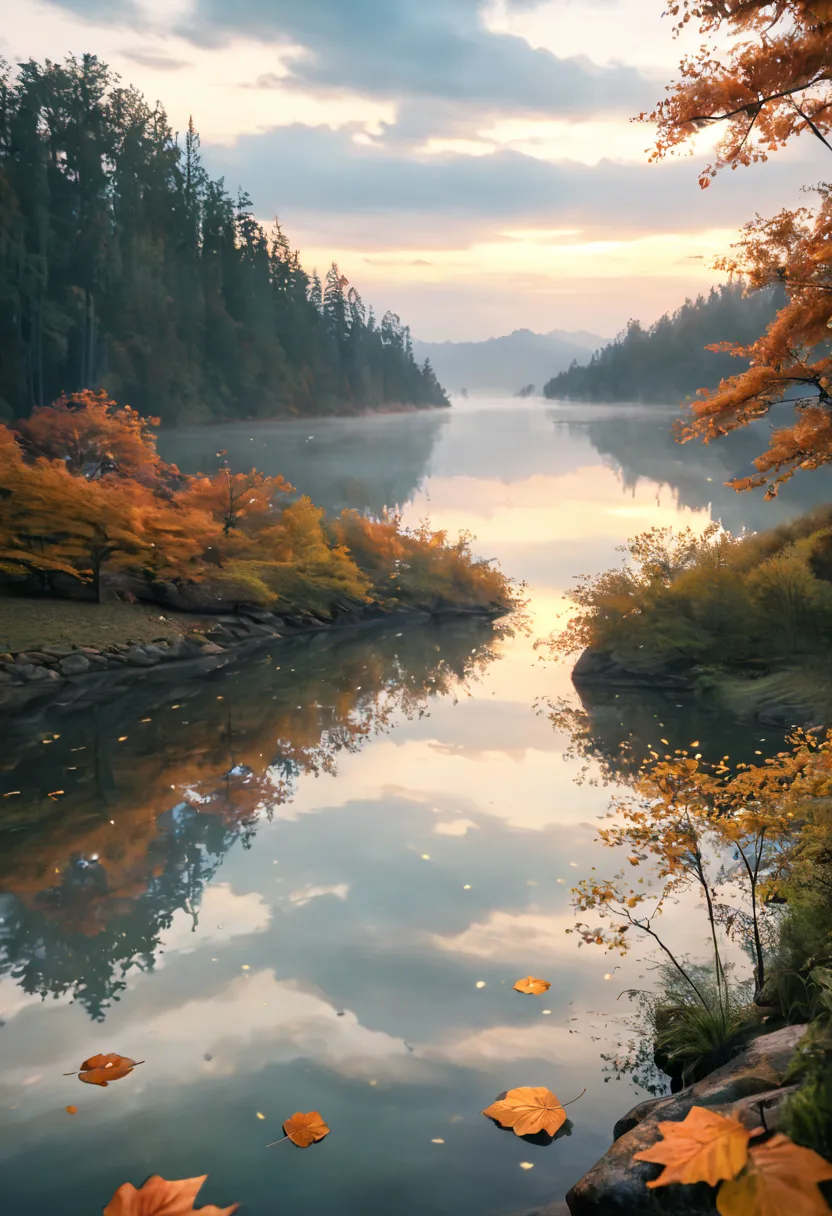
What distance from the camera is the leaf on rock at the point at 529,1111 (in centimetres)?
559

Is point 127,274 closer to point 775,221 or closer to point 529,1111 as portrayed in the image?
point 775,221

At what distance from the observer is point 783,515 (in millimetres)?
47250

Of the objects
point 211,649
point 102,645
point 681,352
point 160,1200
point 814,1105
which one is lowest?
point 160,1200

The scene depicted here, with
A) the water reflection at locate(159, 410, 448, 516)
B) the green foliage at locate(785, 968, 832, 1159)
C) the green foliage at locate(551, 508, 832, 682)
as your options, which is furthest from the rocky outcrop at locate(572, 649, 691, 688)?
the water reflection at locate(159, 410, 448, 516)

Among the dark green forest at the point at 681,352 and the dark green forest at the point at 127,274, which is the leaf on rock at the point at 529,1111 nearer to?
the dark green forest at the point at 127,274

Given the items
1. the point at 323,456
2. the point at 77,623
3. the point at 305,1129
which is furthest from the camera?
the point at 323,456

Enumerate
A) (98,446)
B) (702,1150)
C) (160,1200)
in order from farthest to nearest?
(98,446) < (160,1200) < (702,1150)

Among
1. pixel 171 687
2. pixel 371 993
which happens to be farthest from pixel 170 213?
pixel 371 993

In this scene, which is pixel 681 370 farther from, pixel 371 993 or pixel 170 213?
pixel 371 993

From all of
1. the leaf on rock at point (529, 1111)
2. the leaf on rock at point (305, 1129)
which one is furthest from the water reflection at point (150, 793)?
the leaf on rock at point (529, 1111)

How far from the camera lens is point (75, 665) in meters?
18.6

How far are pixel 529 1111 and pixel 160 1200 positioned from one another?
2323mm

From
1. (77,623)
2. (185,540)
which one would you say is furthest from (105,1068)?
(185,540)

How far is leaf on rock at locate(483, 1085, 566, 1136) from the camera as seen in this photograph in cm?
559
